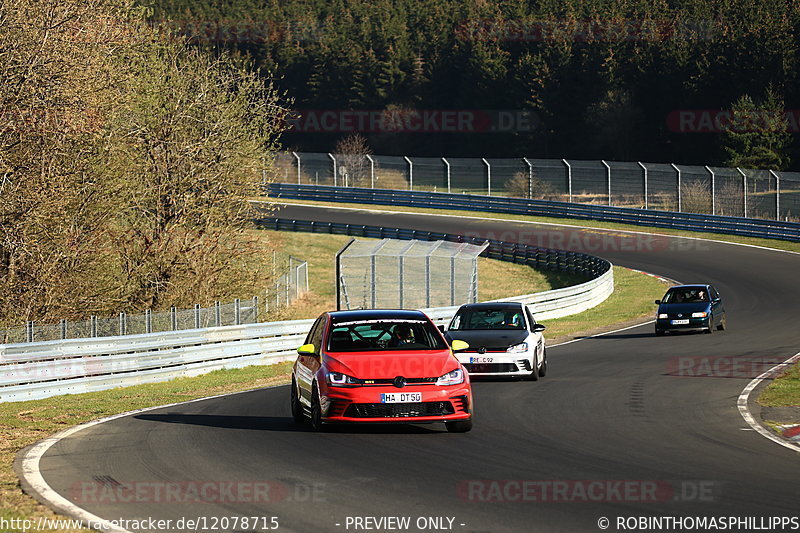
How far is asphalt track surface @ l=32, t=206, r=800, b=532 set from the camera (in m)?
9.48

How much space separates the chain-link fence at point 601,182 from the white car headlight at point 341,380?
4468cm

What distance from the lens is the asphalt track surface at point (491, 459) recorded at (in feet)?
31.1

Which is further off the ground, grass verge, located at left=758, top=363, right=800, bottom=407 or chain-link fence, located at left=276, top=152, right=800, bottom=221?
chain-link fence, located at left=276, top=152, right=800, bottom=221

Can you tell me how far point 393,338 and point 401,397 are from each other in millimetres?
1363

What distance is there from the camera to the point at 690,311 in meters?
30.5

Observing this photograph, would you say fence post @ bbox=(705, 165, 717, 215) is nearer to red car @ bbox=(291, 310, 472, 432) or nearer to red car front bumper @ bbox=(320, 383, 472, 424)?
red car @ bbox=(291, 310, 472, 432)

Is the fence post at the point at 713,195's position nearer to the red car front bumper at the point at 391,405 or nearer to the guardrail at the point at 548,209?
the guardrail at the point at 548,209

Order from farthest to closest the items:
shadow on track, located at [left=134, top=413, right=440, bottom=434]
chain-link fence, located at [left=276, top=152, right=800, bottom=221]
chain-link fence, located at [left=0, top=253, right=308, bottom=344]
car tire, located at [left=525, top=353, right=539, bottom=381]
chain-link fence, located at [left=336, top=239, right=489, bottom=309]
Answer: chain-link fence, located at [left=276, top=152, right=800, bottom=221] < chain-link fence, located at [left=336, top=239, right=489, bottom=309] < chain-link fence, located at [left=0, top=253, right=308, bottom=344] < car tire, located at [left=525, top=353, right=539, bottom=381] < shadow on track, located at [left=134, top=413, right=440, bottom=434]

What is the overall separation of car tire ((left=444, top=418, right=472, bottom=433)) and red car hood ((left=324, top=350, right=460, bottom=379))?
67 centimetres

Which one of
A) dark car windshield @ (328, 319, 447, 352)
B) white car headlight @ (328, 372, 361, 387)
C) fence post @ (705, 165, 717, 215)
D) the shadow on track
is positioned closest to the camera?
white car headlight @ (328, 372, 361, 387)

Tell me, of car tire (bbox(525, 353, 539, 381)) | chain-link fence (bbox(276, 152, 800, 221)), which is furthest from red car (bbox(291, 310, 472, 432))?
chain-link fence (bbox(276, 152, 800, 221))

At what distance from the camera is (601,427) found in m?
14.5

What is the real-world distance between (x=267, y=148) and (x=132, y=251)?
620 centimetres

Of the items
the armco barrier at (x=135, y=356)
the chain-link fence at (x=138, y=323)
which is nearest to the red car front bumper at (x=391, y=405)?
the armco barrier at (x=135, y=356)
